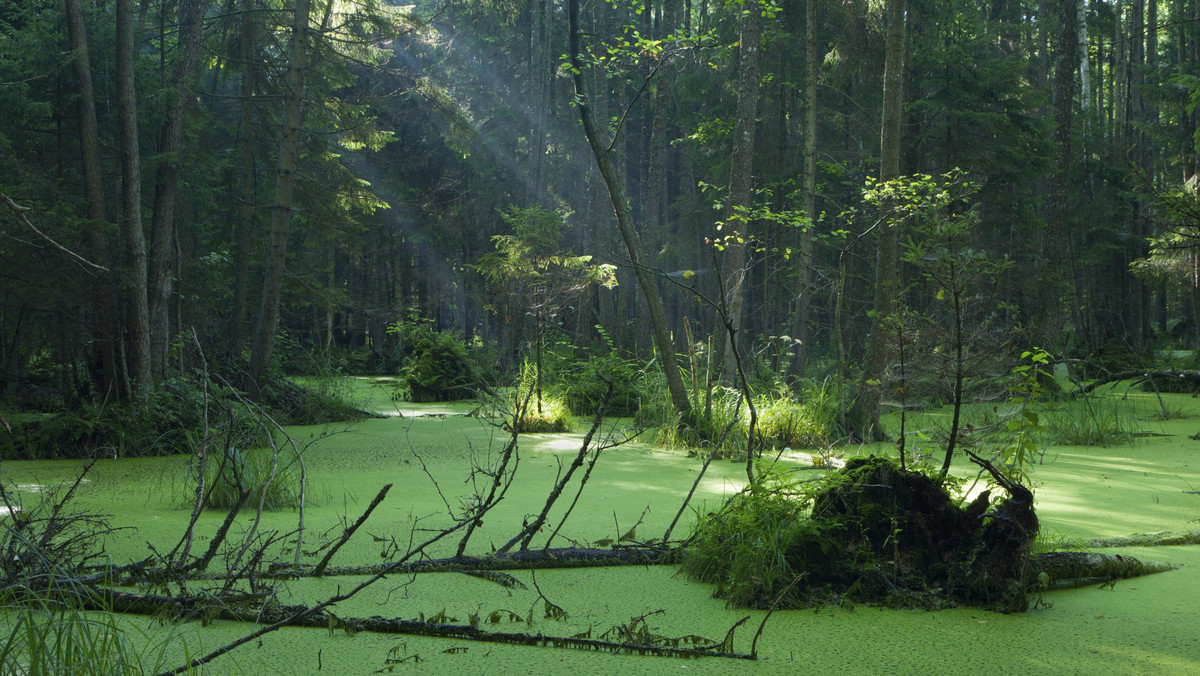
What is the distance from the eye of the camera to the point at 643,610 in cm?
266

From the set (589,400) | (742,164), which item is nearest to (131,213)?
(589,400)

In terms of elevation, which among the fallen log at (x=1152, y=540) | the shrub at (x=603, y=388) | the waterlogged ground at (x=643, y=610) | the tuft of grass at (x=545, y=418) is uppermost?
the shrub at (x=603, y=388)

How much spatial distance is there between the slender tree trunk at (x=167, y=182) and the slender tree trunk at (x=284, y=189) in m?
1.30

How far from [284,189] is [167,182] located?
1547 millimetres

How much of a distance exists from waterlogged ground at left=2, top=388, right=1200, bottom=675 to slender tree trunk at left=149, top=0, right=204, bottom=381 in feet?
10.1

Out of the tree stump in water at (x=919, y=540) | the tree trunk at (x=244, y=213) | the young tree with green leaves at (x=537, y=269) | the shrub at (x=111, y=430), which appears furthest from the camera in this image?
the young tree with green leaves at (x=537, y=269)

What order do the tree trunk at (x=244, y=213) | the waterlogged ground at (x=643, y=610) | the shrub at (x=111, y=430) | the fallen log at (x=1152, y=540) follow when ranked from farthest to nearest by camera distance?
1. the tree trunk at (x=244, y=213)
2. the shrub at (x=111, y=430)
3. the fallen log at (x=1152, y=540)
4. the waterlogged ground at (x=643, y=610)

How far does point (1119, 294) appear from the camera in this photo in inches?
811

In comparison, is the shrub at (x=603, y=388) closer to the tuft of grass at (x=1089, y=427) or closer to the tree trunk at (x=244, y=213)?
the tuft of grass at (x=1089, y=427)

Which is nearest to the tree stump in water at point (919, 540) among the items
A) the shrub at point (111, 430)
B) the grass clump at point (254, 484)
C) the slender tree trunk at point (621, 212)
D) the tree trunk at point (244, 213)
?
the grass clump at point (254, 484)

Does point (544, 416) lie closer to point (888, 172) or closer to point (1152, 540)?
point (888, 172)

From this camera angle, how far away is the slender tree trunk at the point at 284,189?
9.67m

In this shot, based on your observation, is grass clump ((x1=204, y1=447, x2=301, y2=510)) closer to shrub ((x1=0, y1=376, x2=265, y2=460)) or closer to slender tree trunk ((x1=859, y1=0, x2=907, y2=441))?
shrub ((x1=0, y1=376, x2=265, y2=460))

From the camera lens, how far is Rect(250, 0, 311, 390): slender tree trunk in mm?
9669
